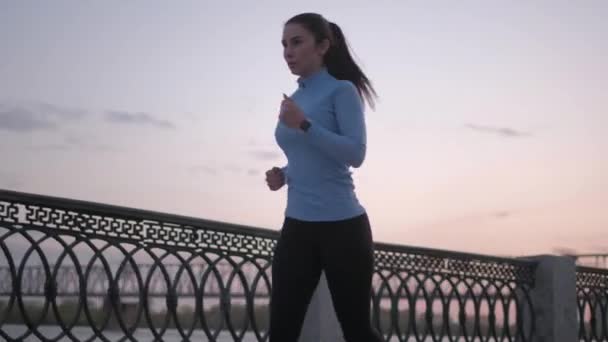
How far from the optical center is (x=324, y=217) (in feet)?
11.4

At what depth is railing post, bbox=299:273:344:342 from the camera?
646 centimetres

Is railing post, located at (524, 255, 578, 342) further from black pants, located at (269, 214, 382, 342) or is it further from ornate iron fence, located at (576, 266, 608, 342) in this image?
black pants, located at (269, 214, 382, 342)

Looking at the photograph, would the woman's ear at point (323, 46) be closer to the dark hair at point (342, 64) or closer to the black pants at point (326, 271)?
the dark hair at point (342, 64)

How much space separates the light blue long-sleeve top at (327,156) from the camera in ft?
11.3

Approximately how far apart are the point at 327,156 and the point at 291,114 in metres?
0.26

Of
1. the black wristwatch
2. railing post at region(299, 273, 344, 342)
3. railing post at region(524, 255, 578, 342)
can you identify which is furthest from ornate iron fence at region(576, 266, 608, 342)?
the black wristwatch

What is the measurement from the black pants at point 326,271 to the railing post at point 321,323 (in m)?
2.93

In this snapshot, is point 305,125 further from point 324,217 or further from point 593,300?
point 593,300

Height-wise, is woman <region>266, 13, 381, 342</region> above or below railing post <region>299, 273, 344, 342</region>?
above

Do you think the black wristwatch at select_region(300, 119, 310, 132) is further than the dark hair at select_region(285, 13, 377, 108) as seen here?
No

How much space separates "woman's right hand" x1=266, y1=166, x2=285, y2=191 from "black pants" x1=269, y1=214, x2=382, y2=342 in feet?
0.65

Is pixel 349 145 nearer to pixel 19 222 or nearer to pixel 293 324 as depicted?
pixel 293 324

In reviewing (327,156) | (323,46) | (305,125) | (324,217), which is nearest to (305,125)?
(305,125)

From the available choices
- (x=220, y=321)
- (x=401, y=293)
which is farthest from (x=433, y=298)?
(x=220, y=321)
